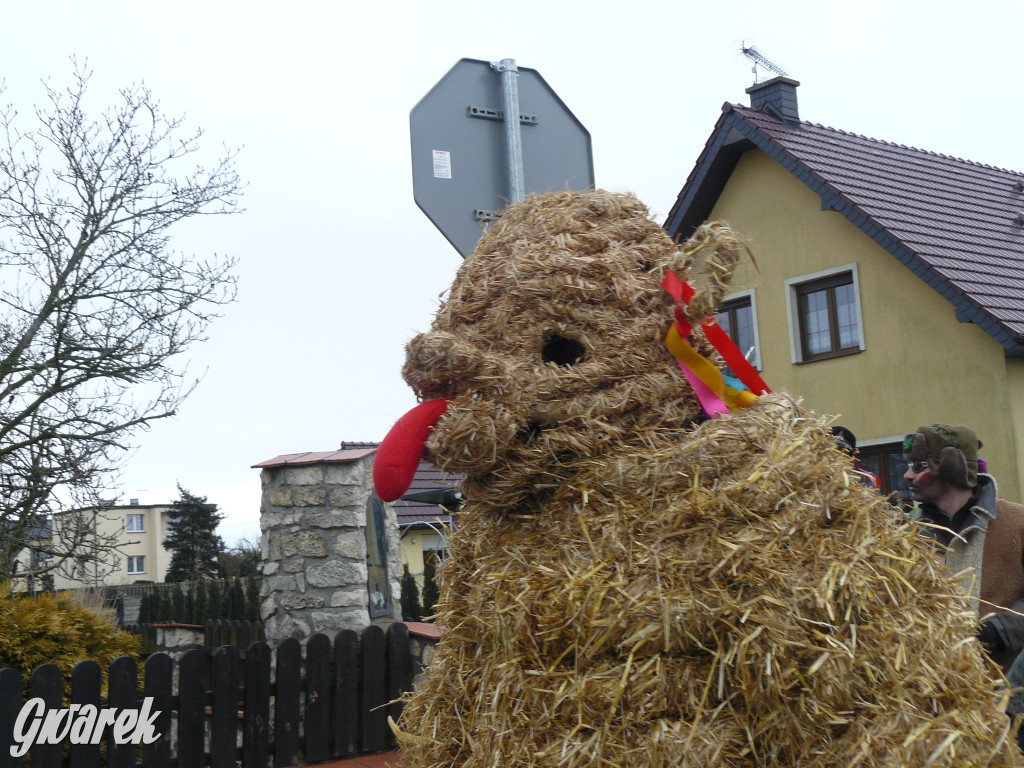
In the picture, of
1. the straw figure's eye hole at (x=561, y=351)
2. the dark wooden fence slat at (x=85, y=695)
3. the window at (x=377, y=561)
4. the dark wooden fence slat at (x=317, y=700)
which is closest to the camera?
the straw figure's eye hole at (x=561, y=351)

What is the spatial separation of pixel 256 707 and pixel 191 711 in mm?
464

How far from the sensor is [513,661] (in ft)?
7.66

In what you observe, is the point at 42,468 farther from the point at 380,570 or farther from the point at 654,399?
the point at 654,399

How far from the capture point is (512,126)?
4066mm

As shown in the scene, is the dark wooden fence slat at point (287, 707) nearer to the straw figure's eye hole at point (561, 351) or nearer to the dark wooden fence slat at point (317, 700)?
the dark wooden fence slat at point (317, 700)

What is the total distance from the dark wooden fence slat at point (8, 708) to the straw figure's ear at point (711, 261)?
4548 millimetres

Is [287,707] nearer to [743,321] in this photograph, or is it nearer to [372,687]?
[372,687]

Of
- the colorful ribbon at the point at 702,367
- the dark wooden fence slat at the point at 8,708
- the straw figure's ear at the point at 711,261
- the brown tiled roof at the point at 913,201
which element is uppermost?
the brown tiled roof at the point at 913,201

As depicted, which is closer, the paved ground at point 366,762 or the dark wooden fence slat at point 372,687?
the paved ground at point 366,762

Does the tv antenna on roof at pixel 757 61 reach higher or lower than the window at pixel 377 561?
higher

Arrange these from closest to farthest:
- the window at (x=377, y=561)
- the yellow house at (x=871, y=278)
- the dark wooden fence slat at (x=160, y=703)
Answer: the dark wooden fence slat at (x=160, y=703) → the window at (x=377, y=561) → the yellow house at (x=871, y=278)

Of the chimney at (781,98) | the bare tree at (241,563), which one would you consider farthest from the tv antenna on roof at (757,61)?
the bare tree at (241,563)

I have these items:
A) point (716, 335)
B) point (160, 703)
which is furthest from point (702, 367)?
point (160, 703)

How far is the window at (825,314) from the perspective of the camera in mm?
13570
